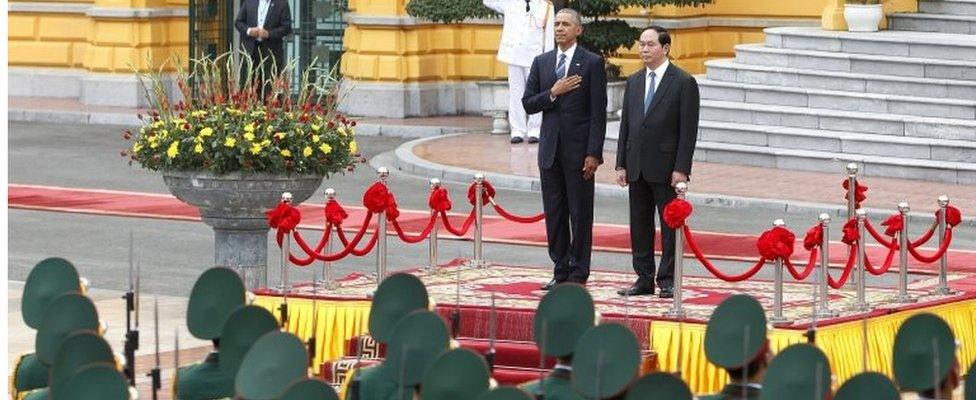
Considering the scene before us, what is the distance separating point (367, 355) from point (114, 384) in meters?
3.91

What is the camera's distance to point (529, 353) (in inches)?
480

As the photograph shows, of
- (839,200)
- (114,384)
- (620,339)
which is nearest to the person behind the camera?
(114,384)

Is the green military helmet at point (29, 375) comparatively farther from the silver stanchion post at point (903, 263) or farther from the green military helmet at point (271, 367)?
the silver stanchion post at point (903, 263)

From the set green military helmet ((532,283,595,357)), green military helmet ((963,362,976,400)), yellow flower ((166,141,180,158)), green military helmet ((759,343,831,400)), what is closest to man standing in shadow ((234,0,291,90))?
yellow flower ((166,141,180,158))

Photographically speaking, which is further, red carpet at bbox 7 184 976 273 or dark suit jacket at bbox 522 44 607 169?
red carpet at bbox 7 184 976 273

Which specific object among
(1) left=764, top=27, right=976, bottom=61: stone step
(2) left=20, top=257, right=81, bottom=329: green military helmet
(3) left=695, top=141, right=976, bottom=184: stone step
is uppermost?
(1) left=764, top=27, right=976, bottom=61: stone step

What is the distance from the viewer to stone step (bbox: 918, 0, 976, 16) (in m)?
26.1

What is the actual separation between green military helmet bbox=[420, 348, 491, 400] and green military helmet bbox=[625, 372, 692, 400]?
21.2 inches

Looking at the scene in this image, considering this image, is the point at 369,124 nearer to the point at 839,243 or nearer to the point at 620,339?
the point at 839,243

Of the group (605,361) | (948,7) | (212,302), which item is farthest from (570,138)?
(948,7)

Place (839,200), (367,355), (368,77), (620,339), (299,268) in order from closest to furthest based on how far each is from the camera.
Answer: (620,339)
(367,355)
(299,268)
(839,200)
(368,77)

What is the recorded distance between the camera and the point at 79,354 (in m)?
8.97

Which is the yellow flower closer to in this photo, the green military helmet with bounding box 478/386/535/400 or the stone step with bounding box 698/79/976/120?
the green military helmet with bounding box 478/386/535/400

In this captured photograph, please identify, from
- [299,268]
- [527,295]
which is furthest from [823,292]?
[299,268]
